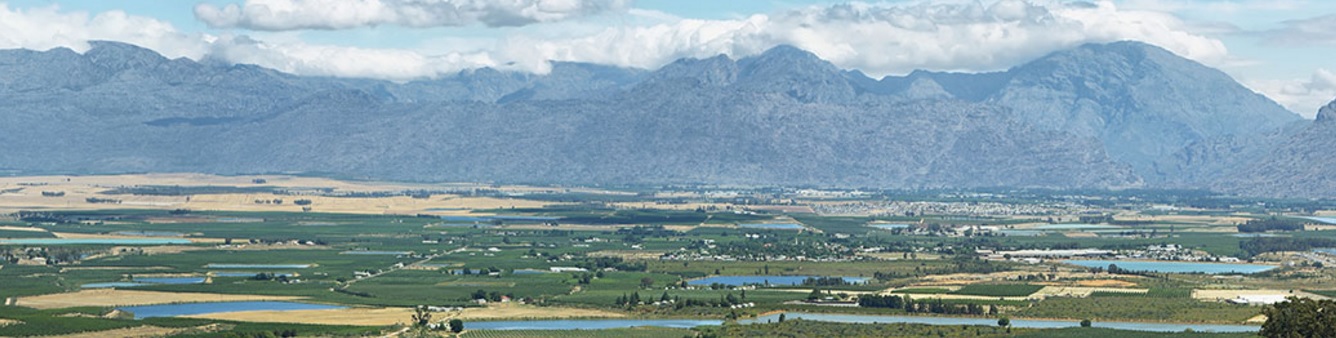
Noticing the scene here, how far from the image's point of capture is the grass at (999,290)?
160m

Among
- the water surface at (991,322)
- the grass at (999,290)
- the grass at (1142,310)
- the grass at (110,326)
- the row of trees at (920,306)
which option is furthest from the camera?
the grass at (999,290)

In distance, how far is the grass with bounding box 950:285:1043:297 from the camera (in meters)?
160

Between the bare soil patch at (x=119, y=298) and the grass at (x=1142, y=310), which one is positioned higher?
the bare soil patch at (x=119, y=298)

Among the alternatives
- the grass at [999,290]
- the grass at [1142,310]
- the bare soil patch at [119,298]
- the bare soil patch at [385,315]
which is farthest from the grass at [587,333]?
the grass at [999,290]

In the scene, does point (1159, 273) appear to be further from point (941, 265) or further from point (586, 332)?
point (586, 332)

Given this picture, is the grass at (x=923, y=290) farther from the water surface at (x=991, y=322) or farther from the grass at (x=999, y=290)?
the water surface at (x=991, y=322)

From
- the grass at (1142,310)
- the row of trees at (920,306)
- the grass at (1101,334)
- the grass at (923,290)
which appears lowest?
the grass at (1101,334)

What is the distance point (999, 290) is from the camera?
534 ft

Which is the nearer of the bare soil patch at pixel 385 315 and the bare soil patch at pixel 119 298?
the bare soil patch at pixel 385 315

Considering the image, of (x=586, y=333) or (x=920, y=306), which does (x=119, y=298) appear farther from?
(x=920, y=306)

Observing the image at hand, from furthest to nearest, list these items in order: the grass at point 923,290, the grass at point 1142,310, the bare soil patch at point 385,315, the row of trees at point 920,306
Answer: the grass at point 923,290 < the row of trees at point 920,306 < the grass at point 1142,310 < the bare soil patch at point 385,315

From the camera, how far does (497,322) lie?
13700 cm

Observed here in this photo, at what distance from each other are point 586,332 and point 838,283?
47.1 m

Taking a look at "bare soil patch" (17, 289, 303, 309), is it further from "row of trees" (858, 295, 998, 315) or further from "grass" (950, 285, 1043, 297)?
"grass" (950, 285, 1043, 297)
